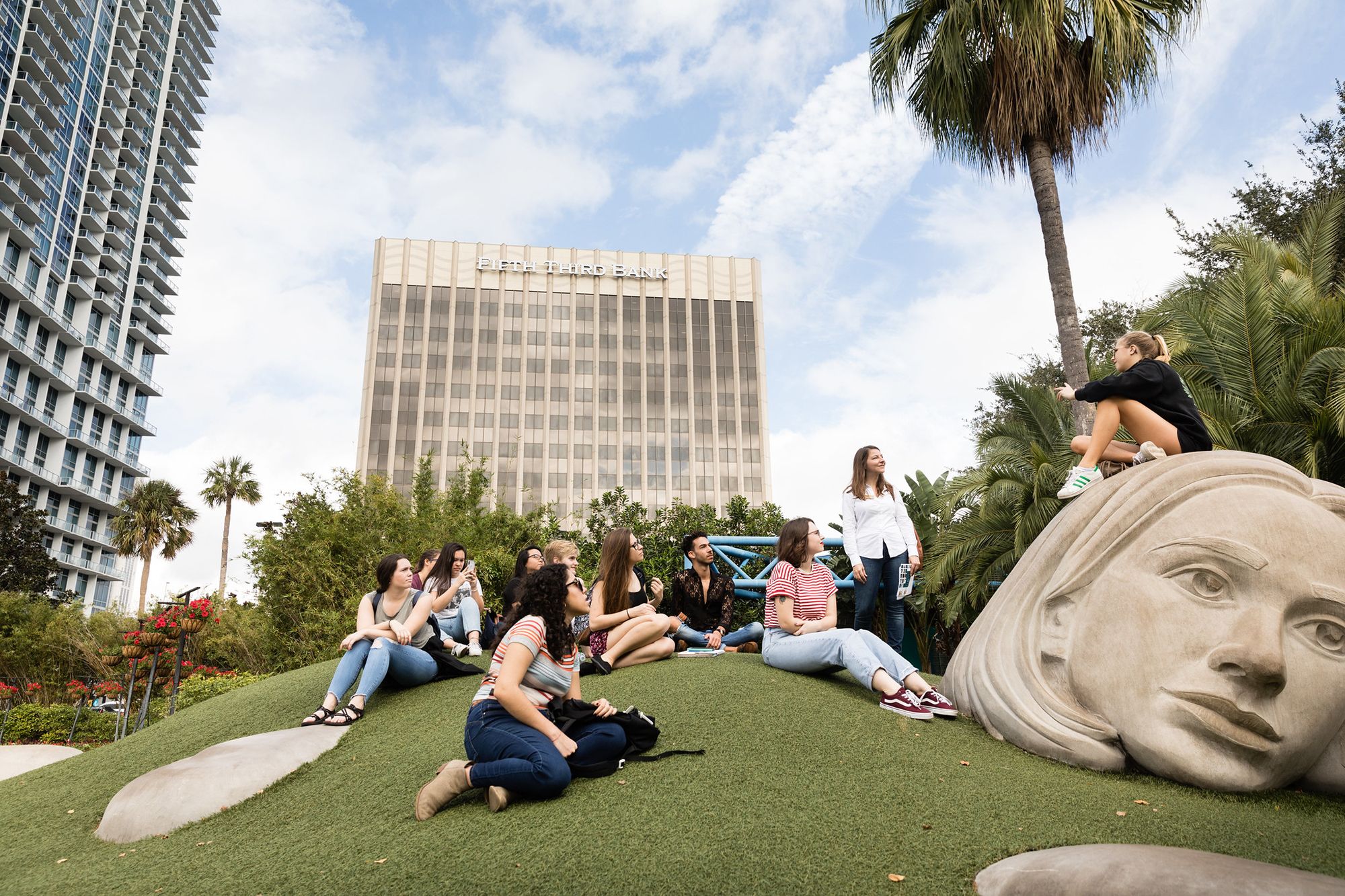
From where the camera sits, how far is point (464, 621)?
947 centimetres

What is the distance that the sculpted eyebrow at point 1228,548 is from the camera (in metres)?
4.58

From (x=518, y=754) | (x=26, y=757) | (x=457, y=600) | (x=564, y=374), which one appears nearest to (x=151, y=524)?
(x=564, y=374)

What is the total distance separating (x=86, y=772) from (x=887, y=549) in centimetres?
696

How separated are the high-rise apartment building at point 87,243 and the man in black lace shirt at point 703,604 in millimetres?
57523

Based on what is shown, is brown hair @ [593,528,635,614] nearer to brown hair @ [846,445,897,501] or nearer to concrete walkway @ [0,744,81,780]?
brown hair @ [846,445,897,501]

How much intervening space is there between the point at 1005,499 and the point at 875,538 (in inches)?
273

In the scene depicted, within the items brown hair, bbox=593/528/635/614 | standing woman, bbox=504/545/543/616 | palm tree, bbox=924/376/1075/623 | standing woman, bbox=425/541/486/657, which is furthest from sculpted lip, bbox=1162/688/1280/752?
palm tree, bbox=924/376/1075/623

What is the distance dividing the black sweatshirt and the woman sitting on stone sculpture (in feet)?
18.2

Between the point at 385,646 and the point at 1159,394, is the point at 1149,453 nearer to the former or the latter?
the point at 1159,394

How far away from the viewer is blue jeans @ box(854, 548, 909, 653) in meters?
7.62

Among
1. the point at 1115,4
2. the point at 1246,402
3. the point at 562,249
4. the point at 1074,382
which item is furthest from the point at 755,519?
the point at 562,249

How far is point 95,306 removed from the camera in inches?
2532

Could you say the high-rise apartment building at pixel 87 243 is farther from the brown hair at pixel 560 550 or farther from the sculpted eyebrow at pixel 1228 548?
the sculpted eyebrow at pixel 1228 548

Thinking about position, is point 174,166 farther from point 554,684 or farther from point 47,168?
point 554,684
